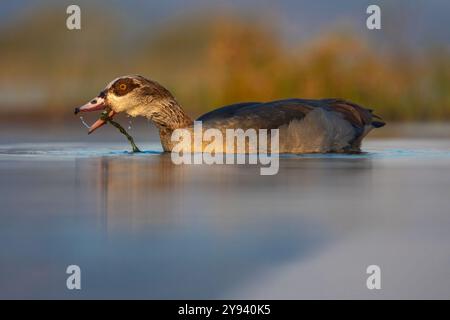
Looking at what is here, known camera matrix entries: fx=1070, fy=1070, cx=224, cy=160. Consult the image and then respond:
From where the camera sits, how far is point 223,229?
281 inches

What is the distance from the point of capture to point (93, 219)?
24.7ft

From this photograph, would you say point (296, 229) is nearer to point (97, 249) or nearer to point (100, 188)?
point (97, 249)

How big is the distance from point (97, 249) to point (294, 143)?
653 centimetres

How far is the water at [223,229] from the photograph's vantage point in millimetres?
5660

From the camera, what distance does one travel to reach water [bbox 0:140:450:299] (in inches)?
223

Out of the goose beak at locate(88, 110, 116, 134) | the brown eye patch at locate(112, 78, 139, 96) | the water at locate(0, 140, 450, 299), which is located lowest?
the water at locate(0, 140, 450, 299)

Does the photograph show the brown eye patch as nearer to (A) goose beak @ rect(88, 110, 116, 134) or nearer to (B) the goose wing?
(A) goose beak @ rect(88, 110, 116, 134)

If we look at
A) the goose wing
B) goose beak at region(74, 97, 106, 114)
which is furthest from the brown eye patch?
the goose wing

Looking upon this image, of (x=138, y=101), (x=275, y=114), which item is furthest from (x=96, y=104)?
(x=275, y=114)

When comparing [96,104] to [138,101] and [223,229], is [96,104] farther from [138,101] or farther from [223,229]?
[223,229]

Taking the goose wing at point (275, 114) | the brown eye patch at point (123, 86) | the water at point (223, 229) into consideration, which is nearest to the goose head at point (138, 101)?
Answer: the brown eye patch at point (123, 86)

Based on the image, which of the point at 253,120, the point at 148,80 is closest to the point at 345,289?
the point at 253,120

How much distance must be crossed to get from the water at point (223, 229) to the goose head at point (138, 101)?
152 cm

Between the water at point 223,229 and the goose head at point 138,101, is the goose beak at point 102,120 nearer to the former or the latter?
the goose head at point 138,101
